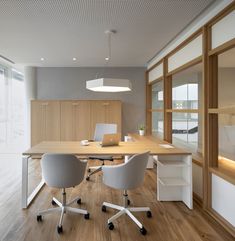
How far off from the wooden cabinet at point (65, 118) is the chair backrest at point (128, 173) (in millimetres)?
3766

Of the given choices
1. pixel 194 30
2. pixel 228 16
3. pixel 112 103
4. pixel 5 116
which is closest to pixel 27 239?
pixel 228 16

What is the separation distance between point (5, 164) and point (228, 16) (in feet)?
18.4

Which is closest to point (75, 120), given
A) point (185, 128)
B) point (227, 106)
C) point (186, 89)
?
point (185, 128)

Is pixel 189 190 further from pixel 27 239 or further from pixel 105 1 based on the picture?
pixel 105 1

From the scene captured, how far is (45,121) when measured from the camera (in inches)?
253

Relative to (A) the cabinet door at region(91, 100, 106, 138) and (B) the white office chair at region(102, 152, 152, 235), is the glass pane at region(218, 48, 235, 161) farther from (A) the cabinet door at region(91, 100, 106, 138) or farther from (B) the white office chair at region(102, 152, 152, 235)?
(A) the cabinet door at region(91, 100, 106, 138)

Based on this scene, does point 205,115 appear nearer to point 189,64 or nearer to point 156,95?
point 189,64

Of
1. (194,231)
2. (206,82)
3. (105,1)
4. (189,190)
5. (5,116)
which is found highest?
(105,1)

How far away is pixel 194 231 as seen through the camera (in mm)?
2609

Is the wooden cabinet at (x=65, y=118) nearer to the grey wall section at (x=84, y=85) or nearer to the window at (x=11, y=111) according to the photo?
the grey wall section at (x=84, y=85)

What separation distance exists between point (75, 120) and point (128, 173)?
4049mm

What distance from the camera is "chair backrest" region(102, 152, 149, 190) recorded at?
2.61 meters

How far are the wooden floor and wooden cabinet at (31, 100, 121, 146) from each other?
8.55 ft

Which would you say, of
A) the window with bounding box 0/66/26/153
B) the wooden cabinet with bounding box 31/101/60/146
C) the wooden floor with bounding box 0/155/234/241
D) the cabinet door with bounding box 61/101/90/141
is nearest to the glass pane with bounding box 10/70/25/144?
the window with bounding box 0/66/26/153
